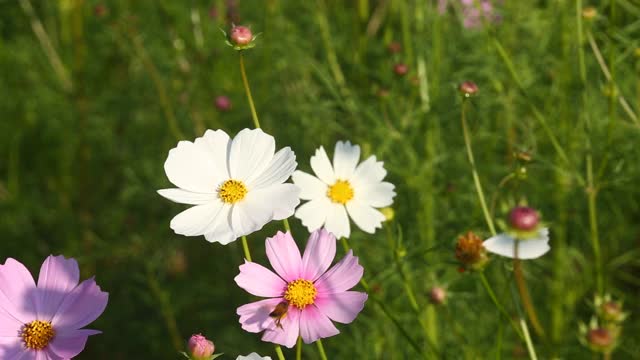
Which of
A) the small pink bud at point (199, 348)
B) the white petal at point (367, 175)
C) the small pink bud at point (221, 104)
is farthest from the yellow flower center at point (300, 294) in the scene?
the small pink bud at point (221, 104)

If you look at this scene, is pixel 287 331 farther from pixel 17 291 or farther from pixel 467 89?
pixel 467 89

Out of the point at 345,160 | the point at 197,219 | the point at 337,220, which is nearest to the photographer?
the point at 197,219

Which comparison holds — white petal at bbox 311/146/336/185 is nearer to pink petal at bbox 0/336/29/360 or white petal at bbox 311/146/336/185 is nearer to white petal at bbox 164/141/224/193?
white petal at bbox 164/141/224/193

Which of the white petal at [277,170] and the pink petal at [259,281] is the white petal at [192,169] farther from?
the pink petal at [259,281]

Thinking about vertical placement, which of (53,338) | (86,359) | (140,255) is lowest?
(53,338)

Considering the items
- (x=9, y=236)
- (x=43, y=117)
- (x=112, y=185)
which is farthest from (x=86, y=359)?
(x=43, y=117)

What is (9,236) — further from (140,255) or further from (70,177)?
(140,255)

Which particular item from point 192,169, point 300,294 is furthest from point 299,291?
point 192,169
